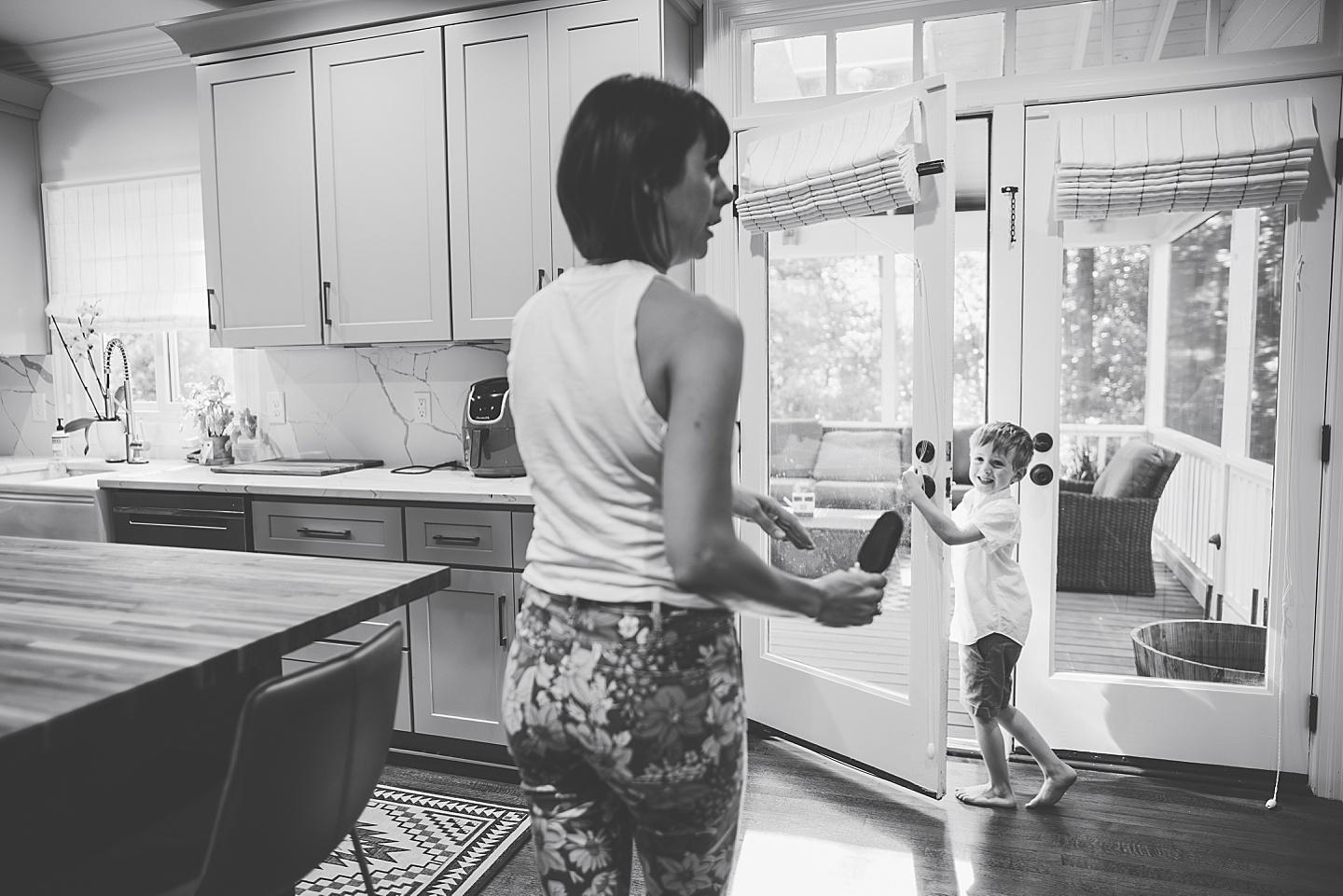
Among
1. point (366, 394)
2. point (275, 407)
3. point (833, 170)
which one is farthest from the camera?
point (275, 407)

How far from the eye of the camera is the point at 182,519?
3.05 m

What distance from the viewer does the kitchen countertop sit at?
2.71m

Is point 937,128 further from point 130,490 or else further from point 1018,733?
point 130,490

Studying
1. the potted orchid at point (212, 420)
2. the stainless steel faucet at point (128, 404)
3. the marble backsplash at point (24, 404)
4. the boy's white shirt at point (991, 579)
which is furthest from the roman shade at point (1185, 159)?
the marble backsplash at point (24, 404)

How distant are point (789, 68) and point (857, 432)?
125cm

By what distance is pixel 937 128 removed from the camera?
2.45 m

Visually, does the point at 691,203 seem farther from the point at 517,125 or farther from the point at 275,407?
the point at 275,407

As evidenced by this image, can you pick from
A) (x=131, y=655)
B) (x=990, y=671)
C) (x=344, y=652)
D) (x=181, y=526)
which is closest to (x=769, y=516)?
(x=131, y=655)

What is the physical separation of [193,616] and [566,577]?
2.48 feet

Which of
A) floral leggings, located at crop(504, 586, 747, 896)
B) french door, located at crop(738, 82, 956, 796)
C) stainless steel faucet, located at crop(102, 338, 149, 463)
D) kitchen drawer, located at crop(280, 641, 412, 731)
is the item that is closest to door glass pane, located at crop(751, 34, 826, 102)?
french door, located at crop(738, 82, 956, 796)

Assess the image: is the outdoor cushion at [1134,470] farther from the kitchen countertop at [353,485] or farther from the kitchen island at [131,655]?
the kitchen island at [131,655]

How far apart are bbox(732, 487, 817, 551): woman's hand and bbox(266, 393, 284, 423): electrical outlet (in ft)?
9.69

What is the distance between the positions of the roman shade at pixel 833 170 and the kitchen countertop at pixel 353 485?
46.2 inches

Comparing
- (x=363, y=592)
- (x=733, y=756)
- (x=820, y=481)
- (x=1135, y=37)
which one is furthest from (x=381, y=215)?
(x=733, y=756)
